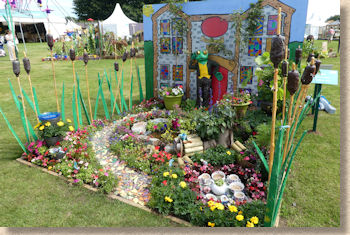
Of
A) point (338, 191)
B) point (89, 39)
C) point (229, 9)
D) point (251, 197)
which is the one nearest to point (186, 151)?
point (251, 197)

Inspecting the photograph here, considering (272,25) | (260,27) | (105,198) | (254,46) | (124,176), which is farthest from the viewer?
(254,46)

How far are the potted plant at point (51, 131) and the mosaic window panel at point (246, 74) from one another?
13.9 ft

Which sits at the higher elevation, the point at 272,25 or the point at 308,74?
the point at 272,25

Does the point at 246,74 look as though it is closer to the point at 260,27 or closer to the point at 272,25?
the point at 260,27

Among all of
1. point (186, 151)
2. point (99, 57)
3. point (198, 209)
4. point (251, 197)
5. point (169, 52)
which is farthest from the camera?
point (99, 57)

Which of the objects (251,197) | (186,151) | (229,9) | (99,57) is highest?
(229,9)

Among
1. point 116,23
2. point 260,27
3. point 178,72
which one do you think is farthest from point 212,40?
point 116,23

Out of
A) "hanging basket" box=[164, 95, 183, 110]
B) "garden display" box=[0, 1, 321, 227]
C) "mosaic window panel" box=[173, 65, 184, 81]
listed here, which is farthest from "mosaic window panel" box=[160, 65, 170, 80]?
"garden display" box=[0, 1, 321, 227]

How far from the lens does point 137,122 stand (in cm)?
572

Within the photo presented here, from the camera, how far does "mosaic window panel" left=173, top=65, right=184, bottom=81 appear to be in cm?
699

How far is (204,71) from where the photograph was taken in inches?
246

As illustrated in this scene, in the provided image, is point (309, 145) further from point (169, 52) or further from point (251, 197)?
point (169, 52)

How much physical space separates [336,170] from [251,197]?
5.25 ft

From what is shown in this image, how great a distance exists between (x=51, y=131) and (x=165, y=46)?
391 centimetres
